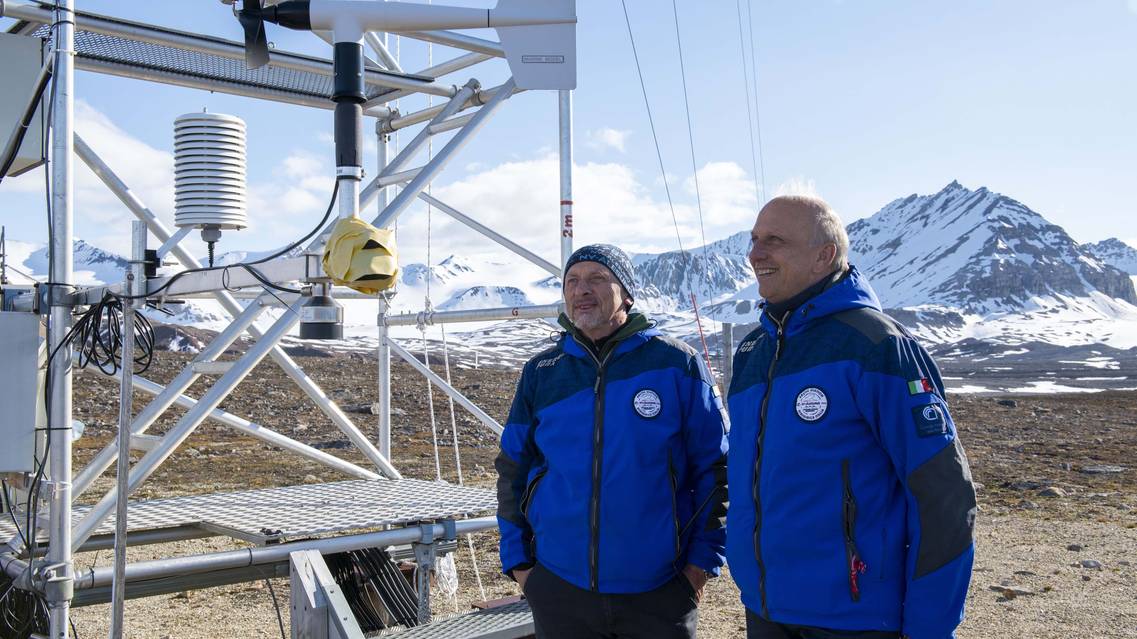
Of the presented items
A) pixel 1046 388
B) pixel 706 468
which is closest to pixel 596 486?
pixel 706 468

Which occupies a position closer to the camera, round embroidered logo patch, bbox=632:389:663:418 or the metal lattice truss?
round embroidered logo patch, bbox=632:389:663:418

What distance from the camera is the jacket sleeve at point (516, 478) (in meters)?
3.54

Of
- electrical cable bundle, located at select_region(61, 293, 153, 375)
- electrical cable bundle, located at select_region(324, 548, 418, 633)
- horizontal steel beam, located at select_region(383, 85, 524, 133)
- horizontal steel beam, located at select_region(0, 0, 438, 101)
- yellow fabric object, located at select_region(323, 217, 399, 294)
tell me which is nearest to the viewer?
yellow fabric object, located at select_region(323, 217, 399, 294)

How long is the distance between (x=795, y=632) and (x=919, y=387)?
77 cm

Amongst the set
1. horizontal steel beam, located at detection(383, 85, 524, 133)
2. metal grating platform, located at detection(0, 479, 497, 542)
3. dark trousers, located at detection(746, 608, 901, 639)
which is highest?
horizontal steel beam, located at detection(383, 85, 524, 133)

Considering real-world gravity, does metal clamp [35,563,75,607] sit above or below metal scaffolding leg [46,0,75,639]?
below

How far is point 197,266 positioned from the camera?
5.55 metres

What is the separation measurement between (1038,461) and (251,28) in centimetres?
1699

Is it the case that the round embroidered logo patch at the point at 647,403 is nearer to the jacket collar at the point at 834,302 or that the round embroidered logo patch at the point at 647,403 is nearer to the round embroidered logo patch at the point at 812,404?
the jacket collar at the point at 834,302

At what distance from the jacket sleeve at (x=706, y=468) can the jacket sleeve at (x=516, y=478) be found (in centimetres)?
59

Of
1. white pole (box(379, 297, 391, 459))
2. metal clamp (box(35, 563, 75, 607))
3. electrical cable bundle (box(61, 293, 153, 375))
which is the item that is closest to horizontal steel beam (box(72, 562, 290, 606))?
metal clamp (box(35, 563, 75, 607))

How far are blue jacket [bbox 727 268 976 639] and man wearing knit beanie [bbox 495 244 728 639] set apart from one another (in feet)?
1.59

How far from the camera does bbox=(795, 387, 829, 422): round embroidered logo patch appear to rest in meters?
2.66

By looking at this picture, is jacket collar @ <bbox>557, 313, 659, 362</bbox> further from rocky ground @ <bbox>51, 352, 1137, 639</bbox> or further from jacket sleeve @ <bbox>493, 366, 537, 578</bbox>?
rocky ground @ <bbox>51, 352, 1137, 639</bbox>
